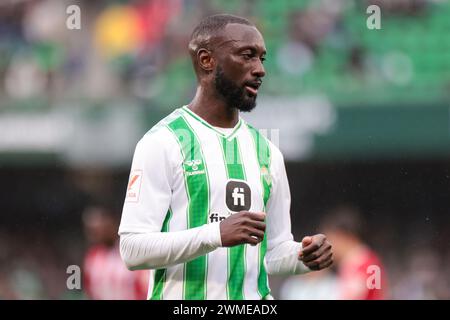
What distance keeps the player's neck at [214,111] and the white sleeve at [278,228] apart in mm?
249

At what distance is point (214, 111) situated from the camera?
415cm

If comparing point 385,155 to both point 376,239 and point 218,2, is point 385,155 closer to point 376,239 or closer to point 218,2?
point 376,239

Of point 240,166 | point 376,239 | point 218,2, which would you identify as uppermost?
point 218,2

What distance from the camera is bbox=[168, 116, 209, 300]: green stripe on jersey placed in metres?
3.95

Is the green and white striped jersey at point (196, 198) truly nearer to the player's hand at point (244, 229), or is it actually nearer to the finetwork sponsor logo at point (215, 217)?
the finetwork sponsor logo at point (215, 217)

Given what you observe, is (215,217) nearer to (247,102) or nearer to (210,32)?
(247,102)

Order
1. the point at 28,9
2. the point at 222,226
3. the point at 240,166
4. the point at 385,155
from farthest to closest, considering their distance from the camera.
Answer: the point at 28,9, the point at 385,155, the point at 240,166, the point at 222,226

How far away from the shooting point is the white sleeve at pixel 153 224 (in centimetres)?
380

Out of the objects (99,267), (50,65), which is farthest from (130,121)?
(99,267)

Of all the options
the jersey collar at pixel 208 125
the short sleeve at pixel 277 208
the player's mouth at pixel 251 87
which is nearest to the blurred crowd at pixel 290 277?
the short sleeve at pixel 277 208

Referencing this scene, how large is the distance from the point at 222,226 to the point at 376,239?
919 cm

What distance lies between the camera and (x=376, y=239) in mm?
12742

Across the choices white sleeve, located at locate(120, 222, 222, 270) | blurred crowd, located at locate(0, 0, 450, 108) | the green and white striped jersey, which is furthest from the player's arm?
blurred crowd, located at locate(0, 0, 450, 108)

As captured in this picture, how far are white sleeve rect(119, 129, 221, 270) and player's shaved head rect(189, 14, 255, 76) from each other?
1.33ft
